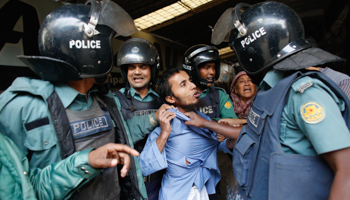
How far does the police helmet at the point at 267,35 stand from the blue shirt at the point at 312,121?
0.32m

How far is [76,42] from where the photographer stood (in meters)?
1.29

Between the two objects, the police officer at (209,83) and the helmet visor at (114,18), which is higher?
the helmet visor at (114,18)

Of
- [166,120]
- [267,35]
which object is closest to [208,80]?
[166,120]

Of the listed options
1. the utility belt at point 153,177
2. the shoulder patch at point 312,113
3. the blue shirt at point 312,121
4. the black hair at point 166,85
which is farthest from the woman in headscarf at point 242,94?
the shoulder patch at point 312,113

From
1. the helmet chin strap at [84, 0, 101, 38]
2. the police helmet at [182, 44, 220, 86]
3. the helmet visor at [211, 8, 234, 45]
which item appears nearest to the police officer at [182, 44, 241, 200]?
the police helmet at [182, 44, 220, 86]

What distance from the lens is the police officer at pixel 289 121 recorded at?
3.14 ft

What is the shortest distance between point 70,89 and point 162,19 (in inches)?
197

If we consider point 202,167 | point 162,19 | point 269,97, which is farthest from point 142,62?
point 162,19

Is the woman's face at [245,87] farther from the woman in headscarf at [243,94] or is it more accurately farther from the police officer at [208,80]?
the police officer at [208,80]

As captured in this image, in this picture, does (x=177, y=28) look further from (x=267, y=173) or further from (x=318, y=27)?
(x=267, y=173)

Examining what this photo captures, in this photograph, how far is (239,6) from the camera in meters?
1.61

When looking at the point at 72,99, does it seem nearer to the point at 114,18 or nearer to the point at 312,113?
the point at 114,18

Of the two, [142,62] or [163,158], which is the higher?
[142,62]

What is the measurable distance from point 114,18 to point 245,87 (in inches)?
97.1
